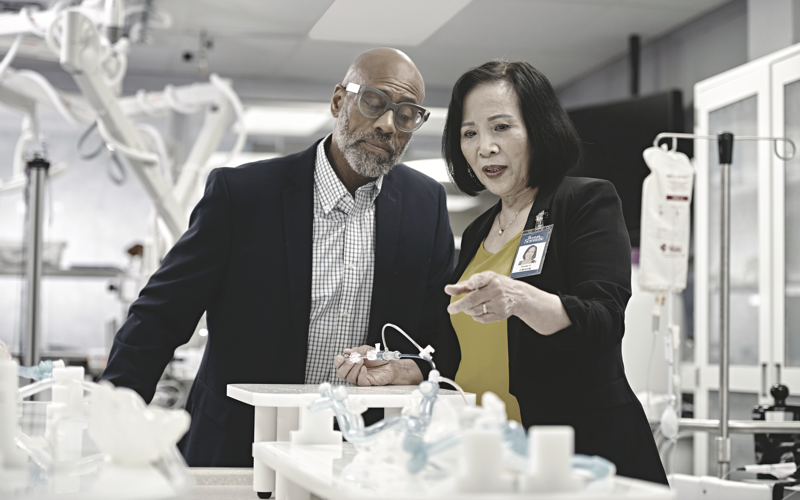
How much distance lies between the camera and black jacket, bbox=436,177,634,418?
1.21m

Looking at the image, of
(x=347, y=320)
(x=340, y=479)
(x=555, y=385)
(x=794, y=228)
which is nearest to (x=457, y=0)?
(x=794, y=228)

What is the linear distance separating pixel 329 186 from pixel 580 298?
0.64m

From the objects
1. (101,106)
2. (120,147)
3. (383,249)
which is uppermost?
(101,106)

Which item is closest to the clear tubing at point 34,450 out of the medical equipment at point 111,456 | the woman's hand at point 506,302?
the medical equipment at point 111,456

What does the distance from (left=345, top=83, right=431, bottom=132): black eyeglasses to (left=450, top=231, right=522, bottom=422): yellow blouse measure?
0.31 metres

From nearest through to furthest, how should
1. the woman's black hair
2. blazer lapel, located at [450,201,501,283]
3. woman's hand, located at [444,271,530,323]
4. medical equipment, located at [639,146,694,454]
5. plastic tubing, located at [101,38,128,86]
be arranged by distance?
woman's hand, located at [444,271,530,323] → the woman's black hair → blazer lapel, located at [450,201,501,283] → medical equipment, located at [639,146,694,454] → plastic tubing, located at [101,38,128,86]

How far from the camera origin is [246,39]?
5.31 m

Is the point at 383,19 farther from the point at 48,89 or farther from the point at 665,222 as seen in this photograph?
the point at 48,89

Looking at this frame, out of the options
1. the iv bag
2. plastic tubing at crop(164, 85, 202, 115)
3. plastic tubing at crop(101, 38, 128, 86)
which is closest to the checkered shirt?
the iv bag

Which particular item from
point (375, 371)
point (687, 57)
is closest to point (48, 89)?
point (375, 371)

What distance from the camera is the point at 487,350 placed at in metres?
1.35

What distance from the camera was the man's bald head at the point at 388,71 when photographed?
1.58 meters

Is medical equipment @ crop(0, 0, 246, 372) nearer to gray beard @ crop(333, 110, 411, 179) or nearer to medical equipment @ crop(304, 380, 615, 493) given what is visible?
gray beard @ crop(333, 110, 411, 179)

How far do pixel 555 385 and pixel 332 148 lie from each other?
721 millimetres
